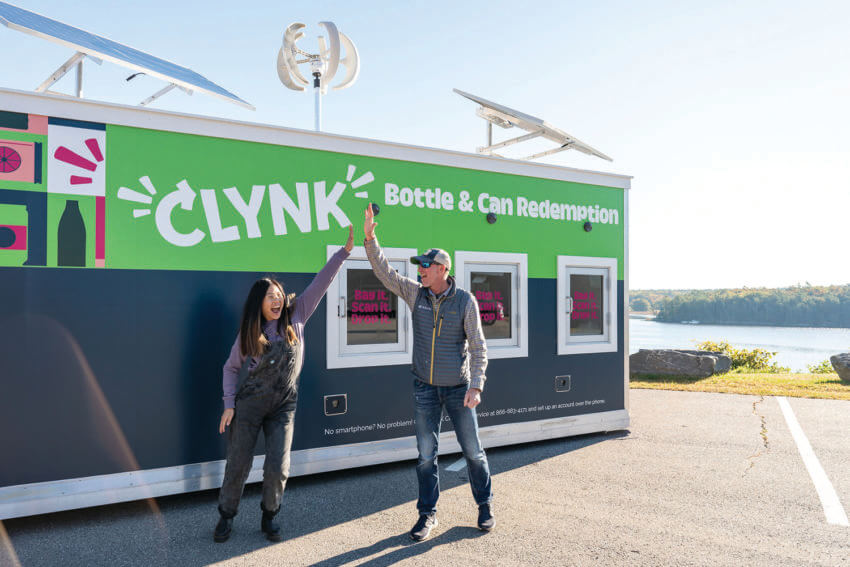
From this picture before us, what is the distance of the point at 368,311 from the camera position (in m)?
5.09

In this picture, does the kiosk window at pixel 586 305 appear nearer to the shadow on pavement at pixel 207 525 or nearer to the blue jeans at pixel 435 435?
the shadow on pavement at pixel 207 525

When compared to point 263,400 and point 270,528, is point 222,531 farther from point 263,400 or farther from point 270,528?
point 263,400

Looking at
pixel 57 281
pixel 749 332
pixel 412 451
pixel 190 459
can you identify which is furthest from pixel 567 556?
pixel 749 332

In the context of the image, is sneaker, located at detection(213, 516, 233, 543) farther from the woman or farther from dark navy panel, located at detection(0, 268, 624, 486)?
dark navy panel, located at detection(0, 268, 624, 486)

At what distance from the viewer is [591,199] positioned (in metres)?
6.40

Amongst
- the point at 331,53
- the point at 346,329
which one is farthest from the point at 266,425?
the point at 331,53

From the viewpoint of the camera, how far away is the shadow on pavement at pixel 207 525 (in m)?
3.42

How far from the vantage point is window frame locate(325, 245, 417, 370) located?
4824 millimetres

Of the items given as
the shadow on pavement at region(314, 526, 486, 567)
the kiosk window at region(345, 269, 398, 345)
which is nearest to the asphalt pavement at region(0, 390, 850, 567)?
the shadow on pavement at region(314, 526, 486, 567)

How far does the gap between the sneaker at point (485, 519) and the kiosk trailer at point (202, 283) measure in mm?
1441

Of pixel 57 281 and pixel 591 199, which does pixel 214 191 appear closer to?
pixel 57 281

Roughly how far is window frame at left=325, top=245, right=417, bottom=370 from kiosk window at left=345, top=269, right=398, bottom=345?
44 mm

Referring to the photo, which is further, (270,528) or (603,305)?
(603,305)

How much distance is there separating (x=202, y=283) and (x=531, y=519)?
282 cm
